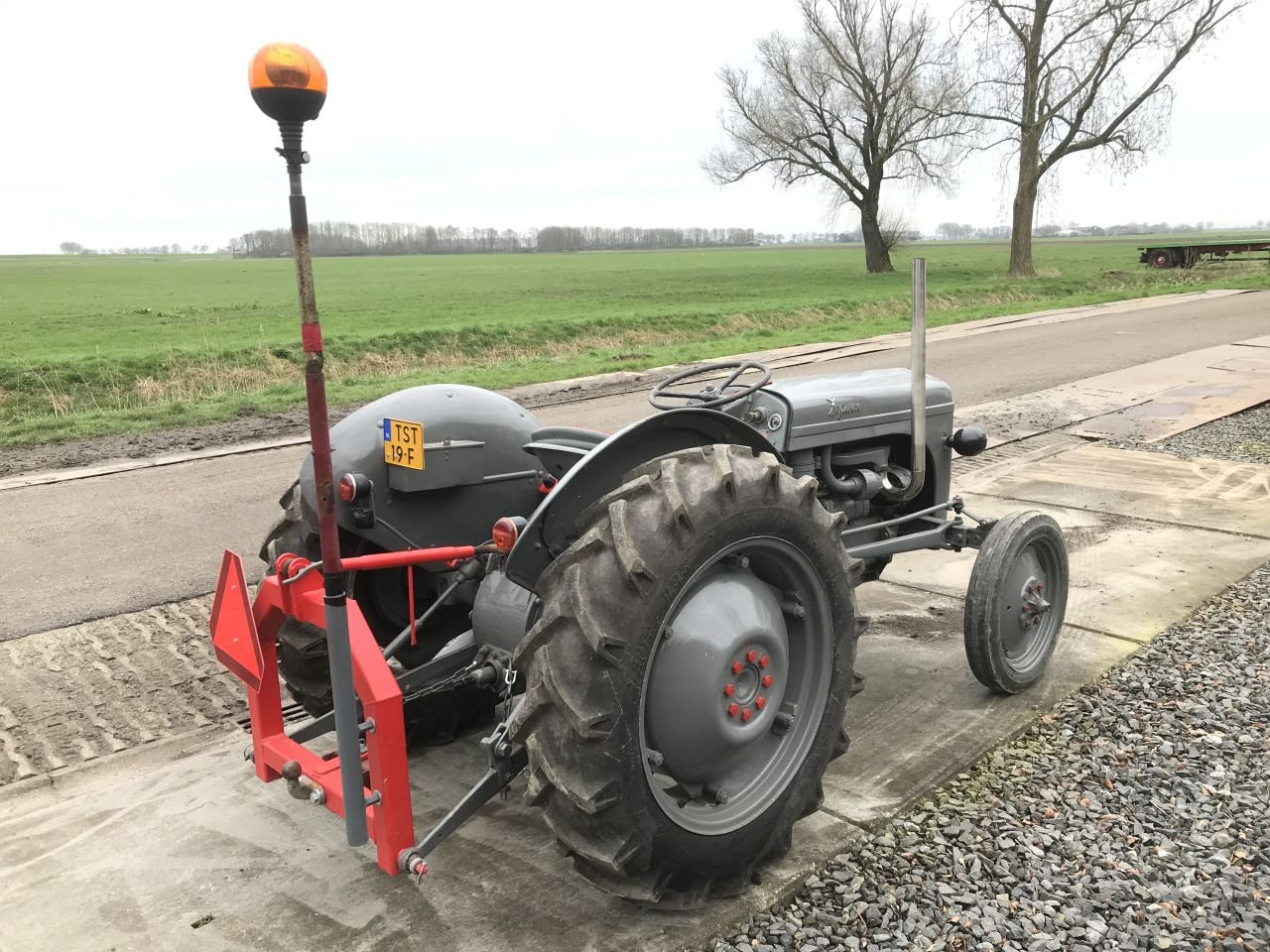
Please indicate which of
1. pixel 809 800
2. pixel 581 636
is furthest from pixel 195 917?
pixel 809 800

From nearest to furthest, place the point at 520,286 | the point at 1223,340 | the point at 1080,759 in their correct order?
the point at 1080,759, the point at 1223,340, the point at 520,286

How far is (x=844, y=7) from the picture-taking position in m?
38.9

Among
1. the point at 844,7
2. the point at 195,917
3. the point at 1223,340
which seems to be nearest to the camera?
the point at 195,917

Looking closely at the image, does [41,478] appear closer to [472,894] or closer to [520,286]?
[472,894]

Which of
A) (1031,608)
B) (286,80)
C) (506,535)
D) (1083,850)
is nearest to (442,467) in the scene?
(506,535)

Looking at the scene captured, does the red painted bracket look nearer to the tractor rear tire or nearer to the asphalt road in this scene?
the tractor rear tire

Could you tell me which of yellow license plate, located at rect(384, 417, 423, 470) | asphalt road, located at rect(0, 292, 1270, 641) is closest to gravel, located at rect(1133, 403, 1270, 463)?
asphalt road, located at rect(0, 292, 1270, 641)

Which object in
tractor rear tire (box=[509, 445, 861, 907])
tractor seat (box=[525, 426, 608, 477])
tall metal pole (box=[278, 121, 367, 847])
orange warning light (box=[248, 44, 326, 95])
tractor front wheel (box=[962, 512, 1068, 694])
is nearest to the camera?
orange warning light (box=[248, 44, 326, 95])

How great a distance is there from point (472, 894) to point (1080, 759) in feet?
7.12

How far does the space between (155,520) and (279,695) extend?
4.93 metres

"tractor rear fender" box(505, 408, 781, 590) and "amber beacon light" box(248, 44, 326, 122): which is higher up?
"amber beacon light" box(248, 44, 326, 122)

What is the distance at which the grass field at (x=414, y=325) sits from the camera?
13.8 m

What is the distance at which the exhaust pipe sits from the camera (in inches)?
156

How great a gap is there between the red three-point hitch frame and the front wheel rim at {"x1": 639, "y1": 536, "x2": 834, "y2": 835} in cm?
61
